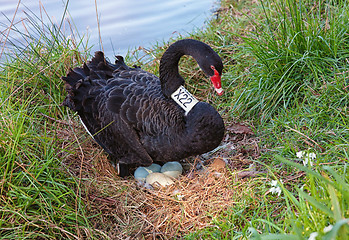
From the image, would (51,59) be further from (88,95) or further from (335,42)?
(335,42)

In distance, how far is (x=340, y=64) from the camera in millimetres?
3896

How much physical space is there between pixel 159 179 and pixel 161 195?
0.69ft

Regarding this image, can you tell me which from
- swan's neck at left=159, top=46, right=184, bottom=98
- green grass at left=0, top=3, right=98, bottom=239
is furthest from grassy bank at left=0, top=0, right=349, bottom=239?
swan's neck at left=159, top=46, right=184, bottom=98

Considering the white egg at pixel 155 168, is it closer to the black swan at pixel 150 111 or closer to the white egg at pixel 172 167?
the white egg at pixel 172 167

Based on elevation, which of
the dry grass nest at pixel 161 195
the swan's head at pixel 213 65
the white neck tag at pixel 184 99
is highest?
the swan's head at pixel 213 65

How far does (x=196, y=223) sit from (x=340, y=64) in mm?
2182

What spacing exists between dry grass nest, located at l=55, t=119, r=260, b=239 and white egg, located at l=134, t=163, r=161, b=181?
0.23ft

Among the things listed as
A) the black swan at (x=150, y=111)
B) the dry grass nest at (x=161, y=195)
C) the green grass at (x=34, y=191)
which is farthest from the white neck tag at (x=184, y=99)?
the green grass at (x=34, y=191)

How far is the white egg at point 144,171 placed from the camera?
12.6 feet

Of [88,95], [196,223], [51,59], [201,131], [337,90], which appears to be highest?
[51,59]

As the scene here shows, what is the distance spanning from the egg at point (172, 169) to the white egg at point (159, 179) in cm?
9

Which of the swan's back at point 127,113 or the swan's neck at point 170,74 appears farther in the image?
the swan's neck at point 170,74

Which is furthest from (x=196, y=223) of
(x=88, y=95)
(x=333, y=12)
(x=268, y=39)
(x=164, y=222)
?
(x=333, y=12)

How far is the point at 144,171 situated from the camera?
388cm
